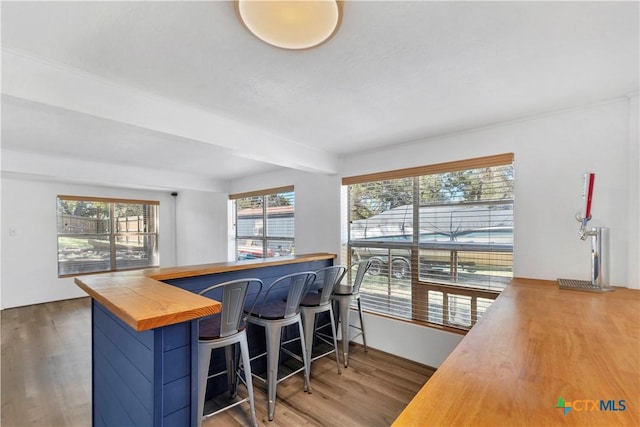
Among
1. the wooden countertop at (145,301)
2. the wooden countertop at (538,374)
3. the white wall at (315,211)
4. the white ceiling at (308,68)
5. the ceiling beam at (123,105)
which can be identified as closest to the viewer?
the wooden countertop at (538,374)

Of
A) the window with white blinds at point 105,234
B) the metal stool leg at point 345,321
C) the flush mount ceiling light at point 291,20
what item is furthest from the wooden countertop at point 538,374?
the window with white blinds at point 105,234

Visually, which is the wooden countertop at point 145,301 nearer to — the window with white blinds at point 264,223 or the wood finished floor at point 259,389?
the wood finished floor at point 259,389

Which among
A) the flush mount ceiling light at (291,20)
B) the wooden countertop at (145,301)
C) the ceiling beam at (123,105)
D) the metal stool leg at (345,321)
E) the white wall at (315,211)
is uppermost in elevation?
the flush mount ceiling light at (291,20)

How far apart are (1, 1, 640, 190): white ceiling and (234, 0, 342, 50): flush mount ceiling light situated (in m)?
0.08

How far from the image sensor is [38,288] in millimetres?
5012

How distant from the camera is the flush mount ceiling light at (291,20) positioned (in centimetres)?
113

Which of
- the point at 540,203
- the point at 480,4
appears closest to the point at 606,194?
the point at 540,203

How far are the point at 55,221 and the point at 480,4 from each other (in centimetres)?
676

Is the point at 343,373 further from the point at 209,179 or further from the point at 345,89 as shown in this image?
the point at 209,179

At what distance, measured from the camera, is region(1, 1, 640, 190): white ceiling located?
1.24 m

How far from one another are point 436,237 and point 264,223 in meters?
2.97

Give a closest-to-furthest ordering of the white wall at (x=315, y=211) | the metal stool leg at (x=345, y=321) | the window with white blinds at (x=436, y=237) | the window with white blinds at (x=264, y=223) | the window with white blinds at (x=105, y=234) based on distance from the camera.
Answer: the window with white blinds at (x=436, y=237)
the metal stool leg at (x=345, y=321)
the white wall at (x=315, y=211)
the window with white blinds at (x=264, y=223)
the window with white blinds at (x=105, y=234)

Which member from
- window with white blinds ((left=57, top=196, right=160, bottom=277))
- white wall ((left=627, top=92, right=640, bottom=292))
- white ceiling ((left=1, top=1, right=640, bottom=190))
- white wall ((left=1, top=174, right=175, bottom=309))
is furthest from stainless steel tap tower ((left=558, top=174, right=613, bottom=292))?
window with white blinds ((left=57, top=196, right=160, bottom=277))

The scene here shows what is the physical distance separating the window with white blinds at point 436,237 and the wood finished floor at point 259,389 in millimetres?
621
